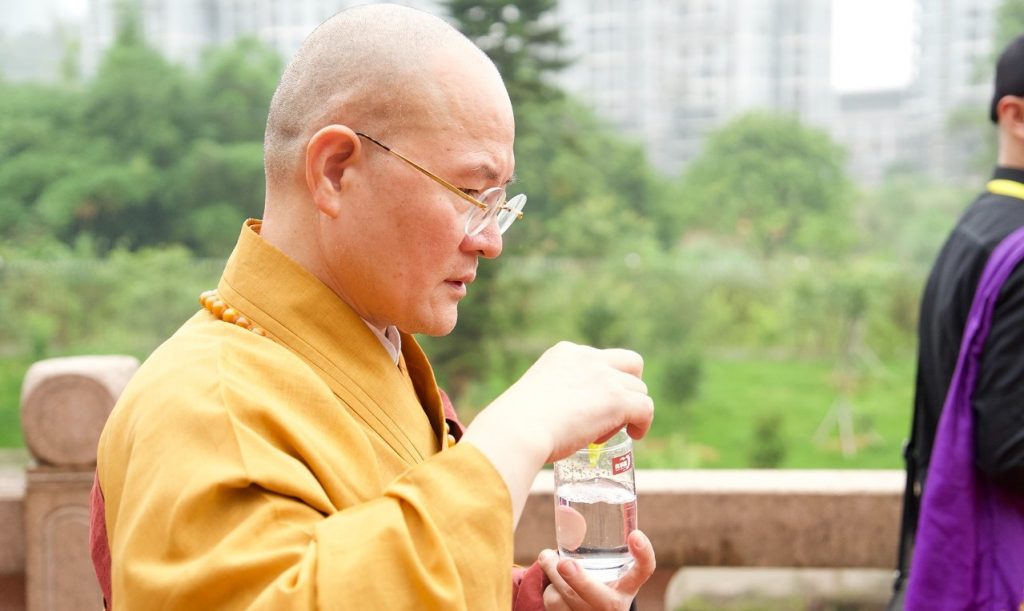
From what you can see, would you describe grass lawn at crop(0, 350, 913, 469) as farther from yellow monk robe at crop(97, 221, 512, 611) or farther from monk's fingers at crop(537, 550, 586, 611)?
yellow monk robe at crop(97, 221, 512, 611)

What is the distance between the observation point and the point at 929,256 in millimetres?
8273

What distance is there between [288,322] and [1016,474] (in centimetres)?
148

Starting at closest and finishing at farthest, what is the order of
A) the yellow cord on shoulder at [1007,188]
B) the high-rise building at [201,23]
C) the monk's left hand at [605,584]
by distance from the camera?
the monk's left hand at [605,584], the yellow cord on shoulder at [1007,188], the high-rise building at [201,23]

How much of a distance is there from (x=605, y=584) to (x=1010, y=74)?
167 cm

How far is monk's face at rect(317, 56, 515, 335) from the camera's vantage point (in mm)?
1057

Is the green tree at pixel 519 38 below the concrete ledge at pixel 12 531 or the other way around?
the other way around

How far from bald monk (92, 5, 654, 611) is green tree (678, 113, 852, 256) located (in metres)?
7.49

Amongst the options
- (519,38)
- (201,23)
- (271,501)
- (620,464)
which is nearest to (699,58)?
(519,38)

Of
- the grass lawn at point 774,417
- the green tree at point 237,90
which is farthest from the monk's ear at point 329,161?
the green tree at point 237,90

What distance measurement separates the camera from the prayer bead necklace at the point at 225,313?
109 centimetres

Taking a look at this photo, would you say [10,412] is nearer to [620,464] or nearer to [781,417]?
[781,417]

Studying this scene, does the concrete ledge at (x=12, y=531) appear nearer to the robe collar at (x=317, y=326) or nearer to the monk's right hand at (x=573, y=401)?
the robe collar at (x=317, y=326)

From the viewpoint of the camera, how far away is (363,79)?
1061mm

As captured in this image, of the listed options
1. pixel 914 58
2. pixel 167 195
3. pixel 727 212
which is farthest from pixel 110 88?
pixel 914 58
